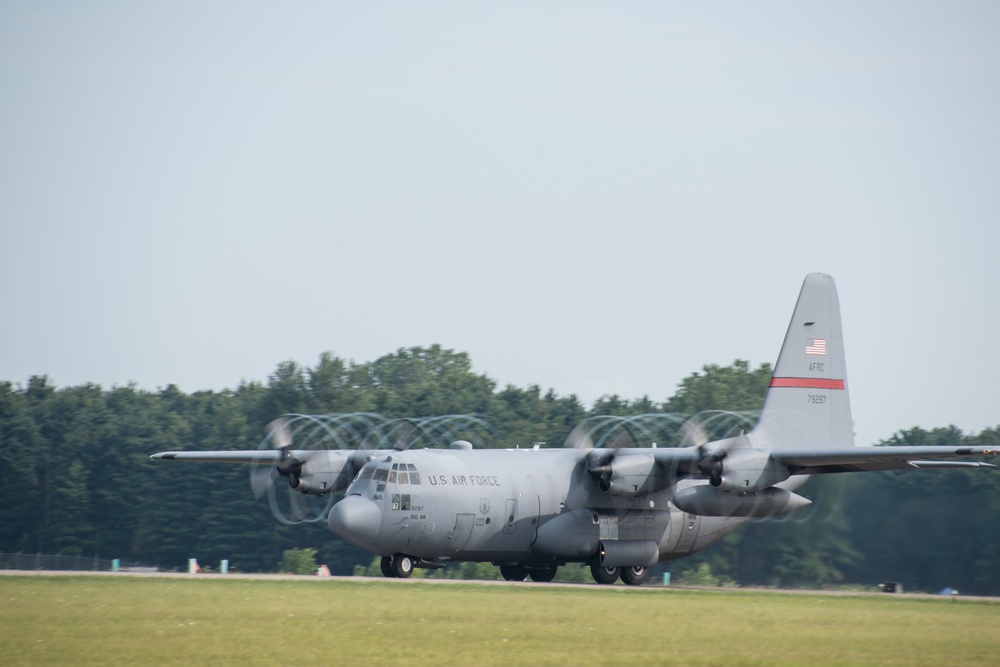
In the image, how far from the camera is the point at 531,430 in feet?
219

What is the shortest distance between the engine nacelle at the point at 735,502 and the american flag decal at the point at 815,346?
14.6ft

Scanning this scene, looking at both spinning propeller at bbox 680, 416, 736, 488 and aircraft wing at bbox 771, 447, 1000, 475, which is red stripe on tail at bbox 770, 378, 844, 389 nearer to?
aircraft wing at bbox 771, 447, 1000, 475

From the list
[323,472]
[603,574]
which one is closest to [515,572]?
[603,574]

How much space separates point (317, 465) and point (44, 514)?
42.5m

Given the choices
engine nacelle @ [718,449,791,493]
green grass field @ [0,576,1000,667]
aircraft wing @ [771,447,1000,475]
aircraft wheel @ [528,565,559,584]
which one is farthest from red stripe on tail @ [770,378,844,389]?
green grass field @ [0,576,1000,667]

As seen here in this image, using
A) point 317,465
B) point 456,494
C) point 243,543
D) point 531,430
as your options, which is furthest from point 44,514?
point 456,494

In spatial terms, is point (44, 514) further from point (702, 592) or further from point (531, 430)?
point (702, 592)

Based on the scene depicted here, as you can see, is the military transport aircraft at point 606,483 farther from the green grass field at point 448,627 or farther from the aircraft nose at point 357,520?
the green grass field at point 448,627

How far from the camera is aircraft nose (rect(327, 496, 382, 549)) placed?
30438 millimetres

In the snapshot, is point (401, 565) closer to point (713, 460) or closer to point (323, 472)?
point (323, 472)

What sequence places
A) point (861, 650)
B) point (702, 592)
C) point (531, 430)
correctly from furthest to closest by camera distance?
point (531, 430)
point (702, 592)
point (861, 650)

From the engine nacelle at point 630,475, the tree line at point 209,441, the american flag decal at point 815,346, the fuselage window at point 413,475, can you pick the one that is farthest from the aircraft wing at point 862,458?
the tree line at point 209,441

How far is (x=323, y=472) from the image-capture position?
35969mm

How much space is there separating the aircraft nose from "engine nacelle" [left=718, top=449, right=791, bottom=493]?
27.6 ft
